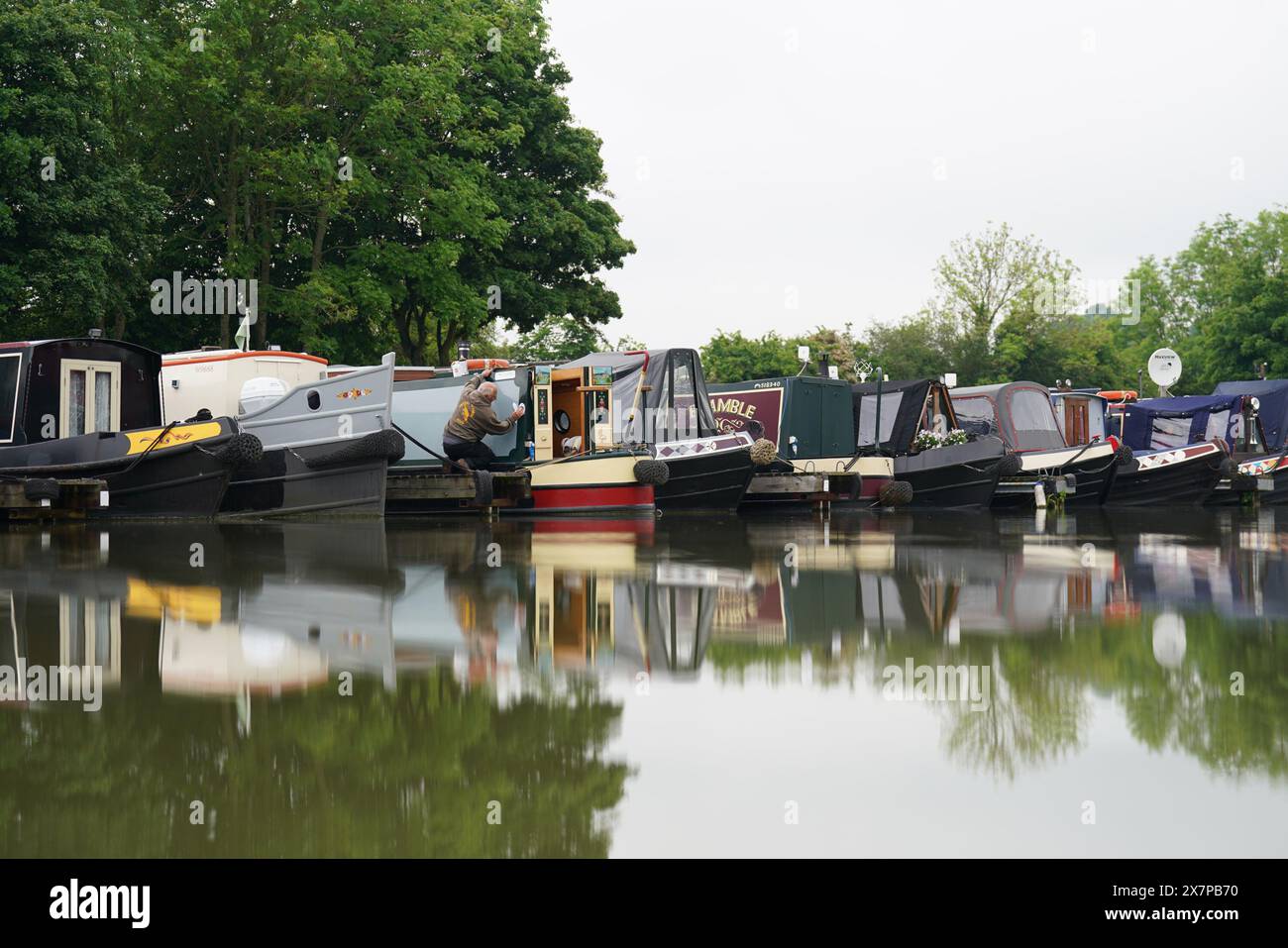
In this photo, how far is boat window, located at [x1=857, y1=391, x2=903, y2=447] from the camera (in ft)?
86.0

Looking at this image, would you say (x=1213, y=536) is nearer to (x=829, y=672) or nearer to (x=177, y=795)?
(x=829, y=672)

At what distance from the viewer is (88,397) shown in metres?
19.2

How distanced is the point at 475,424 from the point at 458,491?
1102mm

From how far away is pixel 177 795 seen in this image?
15.7ft

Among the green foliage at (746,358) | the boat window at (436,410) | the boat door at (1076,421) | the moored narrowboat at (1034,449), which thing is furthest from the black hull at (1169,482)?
the green foliage at (746,358)

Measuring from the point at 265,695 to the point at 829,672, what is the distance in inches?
116

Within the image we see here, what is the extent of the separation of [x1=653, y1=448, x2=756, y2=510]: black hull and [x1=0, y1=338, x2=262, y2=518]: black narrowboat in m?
6.39

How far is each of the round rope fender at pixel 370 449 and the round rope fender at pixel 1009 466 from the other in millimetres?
11217

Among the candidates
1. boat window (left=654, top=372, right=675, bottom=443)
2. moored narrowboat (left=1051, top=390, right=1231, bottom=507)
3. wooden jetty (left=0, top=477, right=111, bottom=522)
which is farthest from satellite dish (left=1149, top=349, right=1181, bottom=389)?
wooden jetty (left=0, top=477, right=111, bottom=522)

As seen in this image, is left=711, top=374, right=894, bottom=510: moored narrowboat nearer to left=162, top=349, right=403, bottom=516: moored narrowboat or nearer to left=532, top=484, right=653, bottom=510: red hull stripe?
left=532, top=484, right=653, bottom=510: red hull stripe

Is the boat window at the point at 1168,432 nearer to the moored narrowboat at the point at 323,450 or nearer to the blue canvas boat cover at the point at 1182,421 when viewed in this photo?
the blue canvas boat cover at the point at 1182,421

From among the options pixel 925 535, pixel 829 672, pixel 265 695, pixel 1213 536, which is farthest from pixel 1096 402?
pixel 265 695

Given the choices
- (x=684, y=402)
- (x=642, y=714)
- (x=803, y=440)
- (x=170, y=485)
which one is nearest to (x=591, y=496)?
(x=684, y=402)

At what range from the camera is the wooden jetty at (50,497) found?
1719 cm
